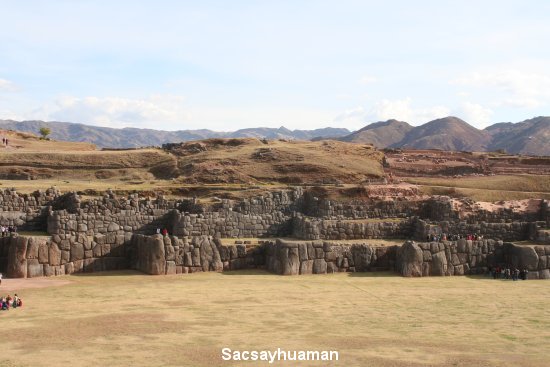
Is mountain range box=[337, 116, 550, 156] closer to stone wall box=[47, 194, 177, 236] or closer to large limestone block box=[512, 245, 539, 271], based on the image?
stone wall box=[47, 194, 177, 236]

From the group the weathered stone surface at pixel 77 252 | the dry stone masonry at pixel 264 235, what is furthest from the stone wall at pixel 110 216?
the weathered stone surface at pixel 77 252

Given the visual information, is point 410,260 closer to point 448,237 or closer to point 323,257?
point 323,257

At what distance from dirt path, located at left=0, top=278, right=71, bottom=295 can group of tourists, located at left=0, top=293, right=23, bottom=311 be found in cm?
183

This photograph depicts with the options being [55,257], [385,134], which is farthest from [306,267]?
[385,134]

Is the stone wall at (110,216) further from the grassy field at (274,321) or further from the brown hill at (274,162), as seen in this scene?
the brown hill at (274,162)

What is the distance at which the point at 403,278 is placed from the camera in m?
24.7

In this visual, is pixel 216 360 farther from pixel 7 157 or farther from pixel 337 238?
pixel 7 157

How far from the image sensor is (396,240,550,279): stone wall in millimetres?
25328

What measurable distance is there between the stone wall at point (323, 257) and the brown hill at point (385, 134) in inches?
5569

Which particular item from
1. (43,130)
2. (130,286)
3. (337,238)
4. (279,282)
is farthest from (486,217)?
(43,130)

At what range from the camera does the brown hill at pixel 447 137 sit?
169500 millimetres

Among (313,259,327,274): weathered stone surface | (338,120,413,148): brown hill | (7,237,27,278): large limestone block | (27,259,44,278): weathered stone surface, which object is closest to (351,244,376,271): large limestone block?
(313,259,327,274): weathered stone surface

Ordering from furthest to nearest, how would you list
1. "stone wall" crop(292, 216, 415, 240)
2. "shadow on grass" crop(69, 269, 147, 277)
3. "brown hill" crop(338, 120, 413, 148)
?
"brown hill" crop(338, 120, 413, 148) < "stone wall" crop(292, 216, 415, 240) < "shadow on grass" crop(69, 269, 147, 277)

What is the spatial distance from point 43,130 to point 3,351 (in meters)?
102
